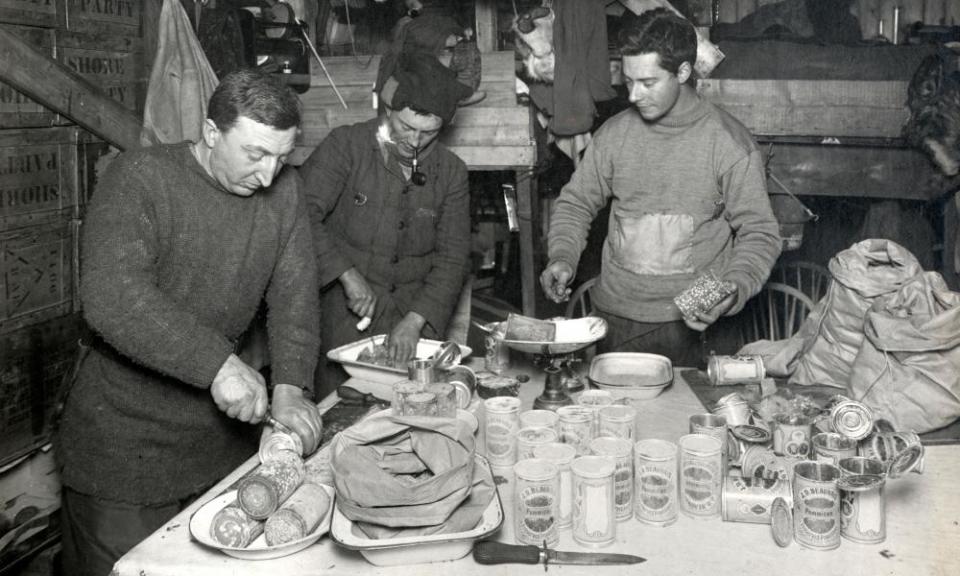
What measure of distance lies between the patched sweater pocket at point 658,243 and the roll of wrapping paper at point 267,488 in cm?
211

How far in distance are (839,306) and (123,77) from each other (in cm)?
347

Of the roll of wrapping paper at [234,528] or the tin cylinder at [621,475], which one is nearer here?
the roll of wrapping paper at [234,528]

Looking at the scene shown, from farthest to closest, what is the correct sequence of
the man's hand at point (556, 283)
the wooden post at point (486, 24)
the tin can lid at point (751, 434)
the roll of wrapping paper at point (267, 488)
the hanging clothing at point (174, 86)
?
the wooden post at point (486, 24) < the hanging clothing at point (174, 86) < the man's hand at point (556, 283) < the tin can lid at point (751, 434) < the roll of wrapping paper at point (267, 488)

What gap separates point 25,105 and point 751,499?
3.29 m

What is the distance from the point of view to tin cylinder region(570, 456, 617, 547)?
186cm

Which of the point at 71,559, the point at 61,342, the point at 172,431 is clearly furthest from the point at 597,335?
the point at 61,342

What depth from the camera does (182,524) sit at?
202 centimetres

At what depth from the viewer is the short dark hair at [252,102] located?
250cm

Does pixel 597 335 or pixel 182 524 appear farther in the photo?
pixel 597 335

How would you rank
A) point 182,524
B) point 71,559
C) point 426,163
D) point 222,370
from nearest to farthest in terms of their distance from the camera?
point 182,524, point 222,370, point 71,559, point 426,163

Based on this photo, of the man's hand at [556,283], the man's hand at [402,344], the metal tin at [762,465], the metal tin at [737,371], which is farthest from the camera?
the man's hand at [556,283]

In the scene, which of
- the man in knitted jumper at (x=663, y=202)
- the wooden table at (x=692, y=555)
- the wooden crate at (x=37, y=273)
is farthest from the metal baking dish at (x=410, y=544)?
the wooden crate at (x=37, y=273)

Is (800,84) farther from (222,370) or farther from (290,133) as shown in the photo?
(222,370)

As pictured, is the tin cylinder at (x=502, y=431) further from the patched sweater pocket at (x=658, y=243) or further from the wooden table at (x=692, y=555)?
the patched sweater pocket at (x=658, y=243)
